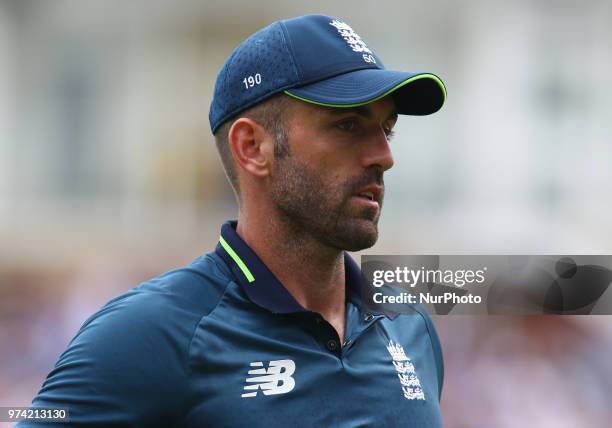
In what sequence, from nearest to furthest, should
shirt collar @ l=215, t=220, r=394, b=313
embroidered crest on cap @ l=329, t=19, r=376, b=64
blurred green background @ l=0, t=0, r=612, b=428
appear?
shirt collar @ l=215, t=220, r=394, b=313, embroidered crest on cap @ l=329, t=19, r=376, b=64, blurred green background @ l=0, t=0, r=612, b=428

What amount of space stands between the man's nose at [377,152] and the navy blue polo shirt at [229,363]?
325 mm

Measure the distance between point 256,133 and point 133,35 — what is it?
21.8 feet

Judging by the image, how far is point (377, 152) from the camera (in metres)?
2.04

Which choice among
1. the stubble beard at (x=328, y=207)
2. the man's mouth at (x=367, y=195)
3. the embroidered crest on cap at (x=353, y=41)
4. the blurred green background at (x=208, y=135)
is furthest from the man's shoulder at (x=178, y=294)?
the blurred green background at (x=208, y=135)

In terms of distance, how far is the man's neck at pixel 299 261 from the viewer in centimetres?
211

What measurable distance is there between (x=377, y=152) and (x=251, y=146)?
0.29m

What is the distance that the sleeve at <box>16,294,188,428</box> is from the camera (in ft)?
5.78

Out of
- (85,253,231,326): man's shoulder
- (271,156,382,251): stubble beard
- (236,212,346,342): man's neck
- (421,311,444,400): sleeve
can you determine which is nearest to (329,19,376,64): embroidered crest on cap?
(271,156,382,251): stubble beard

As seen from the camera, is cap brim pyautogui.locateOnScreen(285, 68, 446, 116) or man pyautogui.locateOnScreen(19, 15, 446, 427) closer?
man pyautogui.locateOnScreen(19, 15, 446, 427)

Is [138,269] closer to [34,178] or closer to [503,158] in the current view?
[34,178]

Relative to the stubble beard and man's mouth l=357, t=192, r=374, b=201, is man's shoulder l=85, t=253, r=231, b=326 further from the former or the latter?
man's mouth l=357, t=192, r=374, b=201

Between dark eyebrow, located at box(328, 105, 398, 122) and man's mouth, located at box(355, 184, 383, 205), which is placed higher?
dark eyebrow, located at box(328, 105, 398, 122)

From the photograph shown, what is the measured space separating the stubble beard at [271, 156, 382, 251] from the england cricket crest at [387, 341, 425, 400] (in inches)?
10.6

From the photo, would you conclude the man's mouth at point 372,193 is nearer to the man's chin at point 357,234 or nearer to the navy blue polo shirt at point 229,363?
the man's chin at point 357,234
